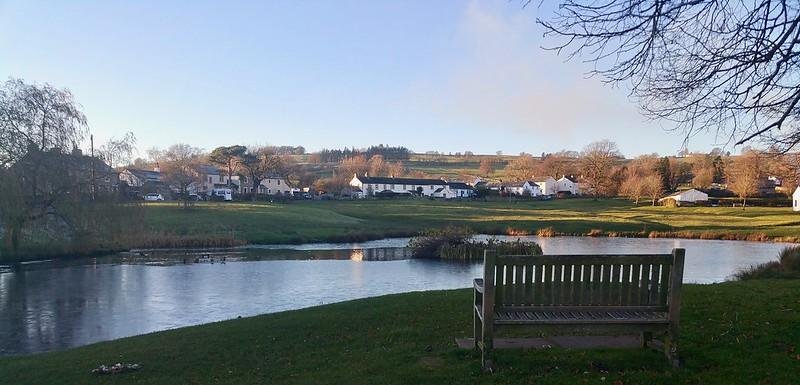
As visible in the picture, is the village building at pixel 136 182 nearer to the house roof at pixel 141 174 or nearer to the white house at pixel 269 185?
the house roof at pixel 141 174

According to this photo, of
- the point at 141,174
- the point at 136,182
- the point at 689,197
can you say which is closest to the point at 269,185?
the point at 141,174

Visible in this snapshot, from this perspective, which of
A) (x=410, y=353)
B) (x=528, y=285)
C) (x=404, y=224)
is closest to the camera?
(x=528, y=285)

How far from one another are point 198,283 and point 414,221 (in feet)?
148

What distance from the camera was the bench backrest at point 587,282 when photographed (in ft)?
23.8

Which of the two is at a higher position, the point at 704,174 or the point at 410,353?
the point at 704,174

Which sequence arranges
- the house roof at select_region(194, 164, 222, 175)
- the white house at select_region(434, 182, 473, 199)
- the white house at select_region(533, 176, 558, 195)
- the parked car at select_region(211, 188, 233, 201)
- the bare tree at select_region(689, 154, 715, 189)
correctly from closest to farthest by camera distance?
the parked car at select_region(211, 188, 233, 201) → the bare tree at select_region(689, 154, 715, 189) → the house roof at select_region(194, 164, 222, 175) → the white house at select_region(533, 176, 558, 195) → the white house at select_region(434, 182, 473, 199)

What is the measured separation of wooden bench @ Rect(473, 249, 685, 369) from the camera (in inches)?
283

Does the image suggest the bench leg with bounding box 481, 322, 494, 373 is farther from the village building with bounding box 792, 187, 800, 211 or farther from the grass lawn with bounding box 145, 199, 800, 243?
the village building with bounding box 792, 187, 800, 211

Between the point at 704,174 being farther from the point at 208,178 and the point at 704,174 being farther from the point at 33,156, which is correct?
the point at 33,156

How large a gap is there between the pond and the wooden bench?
520 centimetres

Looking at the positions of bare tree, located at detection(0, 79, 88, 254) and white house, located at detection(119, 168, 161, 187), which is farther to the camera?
white house, located at detection(119, 168, 161, 187)

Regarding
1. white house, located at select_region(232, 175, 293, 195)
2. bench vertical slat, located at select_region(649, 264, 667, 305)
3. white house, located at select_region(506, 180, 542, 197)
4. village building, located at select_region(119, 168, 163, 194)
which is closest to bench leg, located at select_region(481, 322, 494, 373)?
bench vertical slat, located at select_region(649, 264, 667, 305)

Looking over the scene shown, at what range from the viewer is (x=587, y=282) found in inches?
291

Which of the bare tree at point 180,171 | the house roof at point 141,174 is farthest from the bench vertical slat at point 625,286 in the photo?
the bare tree at point 180,171
